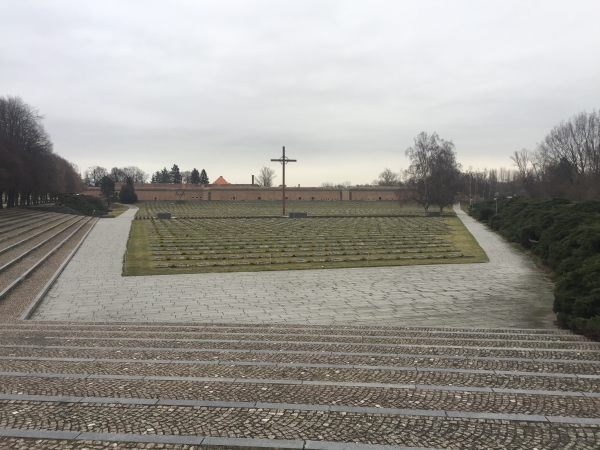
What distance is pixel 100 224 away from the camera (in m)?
34.7

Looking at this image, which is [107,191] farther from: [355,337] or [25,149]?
[355,337]

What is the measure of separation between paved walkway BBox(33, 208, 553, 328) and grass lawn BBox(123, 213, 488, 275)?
1237 mm

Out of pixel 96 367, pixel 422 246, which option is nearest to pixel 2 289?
pixel 96 367

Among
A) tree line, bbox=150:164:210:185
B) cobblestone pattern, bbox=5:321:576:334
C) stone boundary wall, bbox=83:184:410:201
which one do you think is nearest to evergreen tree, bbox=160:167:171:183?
tree line, bbox=150:164:210:185

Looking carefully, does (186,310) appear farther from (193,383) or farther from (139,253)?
(139,253)

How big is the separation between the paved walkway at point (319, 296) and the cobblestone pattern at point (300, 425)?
5.67m

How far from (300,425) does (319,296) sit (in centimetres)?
863

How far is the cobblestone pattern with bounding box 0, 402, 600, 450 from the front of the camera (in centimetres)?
326

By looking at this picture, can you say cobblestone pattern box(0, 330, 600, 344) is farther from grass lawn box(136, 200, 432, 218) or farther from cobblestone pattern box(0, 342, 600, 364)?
grass lawn box(136, 200, 432, 218)

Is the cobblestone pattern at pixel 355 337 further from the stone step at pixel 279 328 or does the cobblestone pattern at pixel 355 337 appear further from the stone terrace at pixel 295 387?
the stone step at pixel 279 328

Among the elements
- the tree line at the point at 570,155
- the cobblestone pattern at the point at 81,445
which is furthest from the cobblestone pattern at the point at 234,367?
the tree line at the point at 570,155

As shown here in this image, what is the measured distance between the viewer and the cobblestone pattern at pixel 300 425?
3.26m

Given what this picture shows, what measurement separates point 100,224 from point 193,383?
1304 inches

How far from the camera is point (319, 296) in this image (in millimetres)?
12094
